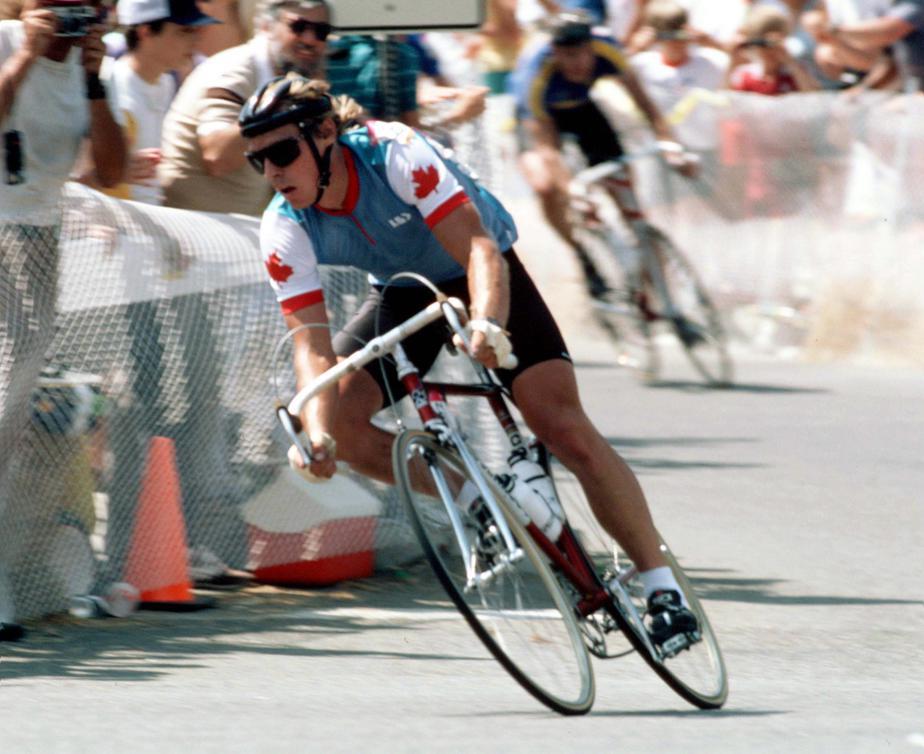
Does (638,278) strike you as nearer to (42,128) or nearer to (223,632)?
(223,632)

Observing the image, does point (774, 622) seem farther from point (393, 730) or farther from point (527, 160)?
point (527, 160)

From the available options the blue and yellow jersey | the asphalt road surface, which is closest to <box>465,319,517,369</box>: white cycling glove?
the asphalt road surface

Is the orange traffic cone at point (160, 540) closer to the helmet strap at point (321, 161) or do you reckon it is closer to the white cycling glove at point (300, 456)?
the helmet strap at point (321, 161)

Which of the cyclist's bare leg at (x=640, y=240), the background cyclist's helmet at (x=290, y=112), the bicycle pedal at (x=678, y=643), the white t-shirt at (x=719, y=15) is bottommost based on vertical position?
the cyclist's bare leg at (x=640, y=240)

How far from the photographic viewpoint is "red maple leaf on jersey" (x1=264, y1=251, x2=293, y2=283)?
5895 millimetres

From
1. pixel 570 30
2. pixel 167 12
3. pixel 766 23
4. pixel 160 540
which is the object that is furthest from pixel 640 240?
pixel 160 540

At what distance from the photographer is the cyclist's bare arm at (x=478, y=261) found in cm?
553

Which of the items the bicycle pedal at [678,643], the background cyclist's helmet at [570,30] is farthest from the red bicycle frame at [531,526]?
the background cyclist's helmet at [570,30]

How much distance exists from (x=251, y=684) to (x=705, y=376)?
7.56 metres

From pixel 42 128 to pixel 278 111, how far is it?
4.53 feet

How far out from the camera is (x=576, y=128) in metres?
13.0

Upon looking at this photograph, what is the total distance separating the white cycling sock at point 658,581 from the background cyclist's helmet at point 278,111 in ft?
5.55

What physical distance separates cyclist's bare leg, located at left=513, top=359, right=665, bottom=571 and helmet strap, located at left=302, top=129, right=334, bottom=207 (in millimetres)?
851

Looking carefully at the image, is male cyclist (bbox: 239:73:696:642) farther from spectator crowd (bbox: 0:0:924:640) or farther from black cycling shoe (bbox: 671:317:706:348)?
black cycling shoe (bbox: 671:317:706:348)
